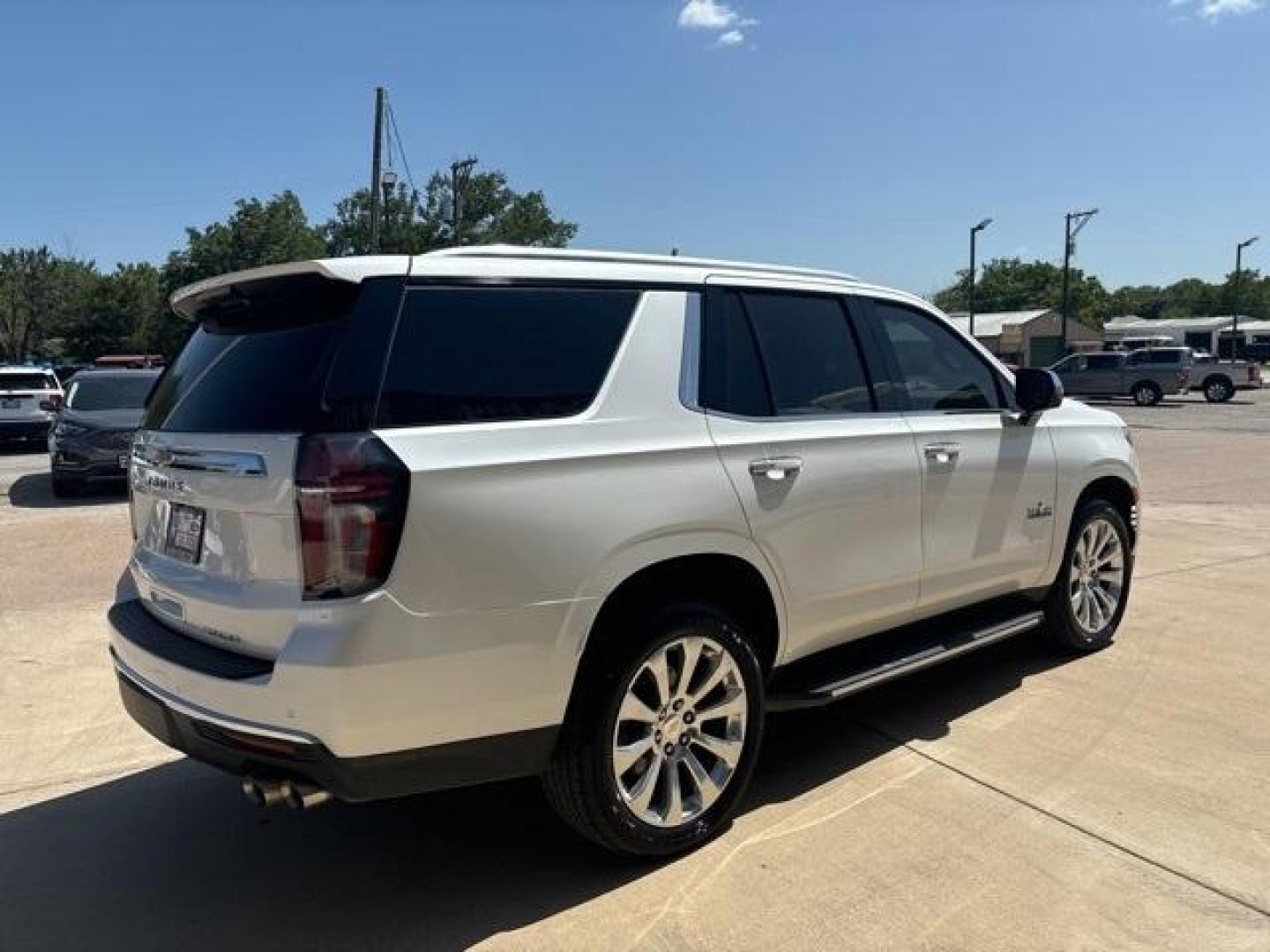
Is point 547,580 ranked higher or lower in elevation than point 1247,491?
higher

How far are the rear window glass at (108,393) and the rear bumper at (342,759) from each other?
1144cm

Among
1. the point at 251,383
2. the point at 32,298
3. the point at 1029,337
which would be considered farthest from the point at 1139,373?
the point at 32,298

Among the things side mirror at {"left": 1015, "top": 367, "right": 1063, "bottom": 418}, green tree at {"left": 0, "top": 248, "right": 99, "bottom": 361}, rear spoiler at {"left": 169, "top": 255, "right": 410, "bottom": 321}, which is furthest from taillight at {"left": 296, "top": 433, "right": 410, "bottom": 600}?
green tree at {"left": 0, "top": 248, "right": 99, "bottom": 361}

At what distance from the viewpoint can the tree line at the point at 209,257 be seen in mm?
52028

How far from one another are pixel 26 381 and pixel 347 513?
20314mm

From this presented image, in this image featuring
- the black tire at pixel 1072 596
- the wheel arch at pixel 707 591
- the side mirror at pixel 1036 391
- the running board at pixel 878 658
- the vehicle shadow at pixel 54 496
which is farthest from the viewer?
the vehicle shadow at pixel 54 496

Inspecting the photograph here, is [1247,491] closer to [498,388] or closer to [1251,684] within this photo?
[1251,684]

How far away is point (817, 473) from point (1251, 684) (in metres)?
2.83

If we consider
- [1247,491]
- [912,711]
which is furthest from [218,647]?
[1247,491]

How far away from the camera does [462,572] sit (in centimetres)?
274

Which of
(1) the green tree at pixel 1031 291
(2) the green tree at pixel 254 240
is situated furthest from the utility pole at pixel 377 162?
(1) the green tree at pixel 1031 291

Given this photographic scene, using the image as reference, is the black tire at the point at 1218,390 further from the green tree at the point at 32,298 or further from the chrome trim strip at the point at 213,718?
the green tree at the point at 32,298

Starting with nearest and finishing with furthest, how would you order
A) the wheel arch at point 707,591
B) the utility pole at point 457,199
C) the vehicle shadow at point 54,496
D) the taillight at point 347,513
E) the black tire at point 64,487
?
the taillight at point 347,513, the wheel arch at point 707,591, the vehicle shadow at point 54,496, the black tire at point 64,487, the utility pole at point 457,199

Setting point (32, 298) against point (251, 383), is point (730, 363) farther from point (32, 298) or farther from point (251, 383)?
point (32, 298)
